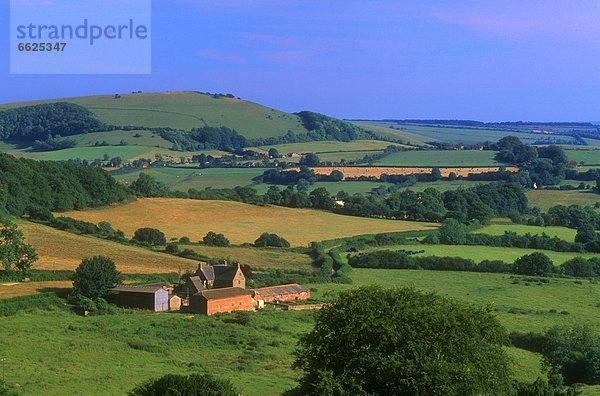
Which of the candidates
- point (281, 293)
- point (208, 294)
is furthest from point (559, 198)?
point (208, 294)

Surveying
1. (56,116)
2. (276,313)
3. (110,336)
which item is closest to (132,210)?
(276,313)

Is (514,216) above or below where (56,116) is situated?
below

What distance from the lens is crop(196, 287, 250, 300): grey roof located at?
48.4 meters

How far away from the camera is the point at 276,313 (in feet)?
159

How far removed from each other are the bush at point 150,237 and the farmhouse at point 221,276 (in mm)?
15805

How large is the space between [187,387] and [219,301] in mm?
22762

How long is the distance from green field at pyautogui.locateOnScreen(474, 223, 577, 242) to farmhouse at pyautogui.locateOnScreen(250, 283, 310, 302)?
113 ft

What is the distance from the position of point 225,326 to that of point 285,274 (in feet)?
55.5

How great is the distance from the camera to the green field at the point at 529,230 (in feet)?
272

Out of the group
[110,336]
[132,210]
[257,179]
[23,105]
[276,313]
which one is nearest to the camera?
[110,336]

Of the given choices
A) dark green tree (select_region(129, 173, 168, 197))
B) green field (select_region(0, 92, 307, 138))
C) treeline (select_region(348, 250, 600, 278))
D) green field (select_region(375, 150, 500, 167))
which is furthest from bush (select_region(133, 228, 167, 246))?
green field (select_region(0, 92, 307, 138))

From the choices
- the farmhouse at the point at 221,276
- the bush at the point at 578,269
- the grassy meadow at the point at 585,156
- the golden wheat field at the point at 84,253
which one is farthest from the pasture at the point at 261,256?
the grassy meadow at the point at 585,156

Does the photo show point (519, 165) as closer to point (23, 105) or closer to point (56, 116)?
point (56, 116)

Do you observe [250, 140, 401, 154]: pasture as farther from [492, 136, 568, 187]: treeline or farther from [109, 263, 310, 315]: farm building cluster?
[109, 263, 310, 315]: farm building cluster
